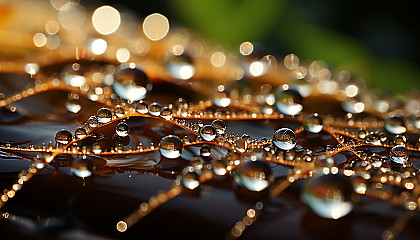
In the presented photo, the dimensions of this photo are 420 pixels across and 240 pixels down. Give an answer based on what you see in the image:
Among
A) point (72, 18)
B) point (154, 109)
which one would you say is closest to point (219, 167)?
point (154, 109)

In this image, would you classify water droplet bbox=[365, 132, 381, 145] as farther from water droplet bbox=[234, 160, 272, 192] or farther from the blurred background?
the blurred background

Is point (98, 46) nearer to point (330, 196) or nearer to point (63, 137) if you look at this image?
point (63, 137)

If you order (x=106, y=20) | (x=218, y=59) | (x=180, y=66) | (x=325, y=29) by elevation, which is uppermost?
(x=325, y=29)

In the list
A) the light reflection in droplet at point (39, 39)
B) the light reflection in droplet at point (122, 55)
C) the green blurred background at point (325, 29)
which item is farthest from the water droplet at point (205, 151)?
the green blurred background at point (325, 29)

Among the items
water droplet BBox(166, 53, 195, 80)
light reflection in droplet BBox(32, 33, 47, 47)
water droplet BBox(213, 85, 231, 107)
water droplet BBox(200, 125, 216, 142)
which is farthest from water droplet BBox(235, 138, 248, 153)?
light reflection in droplet BBox(32, 33, 47, 47)

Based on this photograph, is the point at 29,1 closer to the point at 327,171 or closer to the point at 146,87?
the point at 146,87
